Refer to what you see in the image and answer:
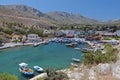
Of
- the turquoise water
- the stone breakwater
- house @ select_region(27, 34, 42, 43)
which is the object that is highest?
the stone breakwater

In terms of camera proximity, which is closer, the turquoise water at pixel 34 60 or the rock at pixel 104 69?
the rock at pixel 104 69

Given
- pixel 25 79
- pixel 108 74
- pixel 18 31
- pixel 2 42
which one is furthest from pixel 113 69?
pixel 18 31

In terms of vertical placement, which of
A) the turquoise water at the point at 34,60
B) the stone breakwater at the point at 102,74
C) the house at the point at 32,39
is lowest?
the turquoise water at the point at 34,60

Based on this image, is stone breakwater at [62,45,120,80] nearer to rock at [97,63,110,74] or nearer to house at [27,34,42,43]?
rock at [97,63,110,74]

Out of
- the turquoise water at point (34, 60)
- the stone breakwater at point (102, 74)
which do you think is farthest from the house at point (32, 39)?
the stone breakwater at point (102, 74)

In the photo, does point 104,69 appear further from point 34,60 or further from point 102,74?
point 34,60

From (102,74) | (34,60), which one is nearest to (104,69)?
(102,74)

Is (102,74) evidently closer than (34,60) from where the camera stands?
Yes

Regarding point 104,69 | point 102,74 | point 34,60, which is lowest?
point 34,60

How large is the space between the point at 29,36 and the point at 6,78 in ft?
326

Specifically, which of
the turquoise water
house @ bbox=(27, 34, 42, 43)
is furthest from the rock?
house @ bbox=(27, 34, 42, 43)

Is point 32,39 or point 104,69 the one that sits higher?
point 104,69

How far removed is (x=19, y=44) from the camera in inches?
4471

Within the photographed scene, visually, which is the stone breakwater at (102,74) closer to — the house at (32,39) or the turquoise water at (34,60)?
the turquoise water at (34,60)
